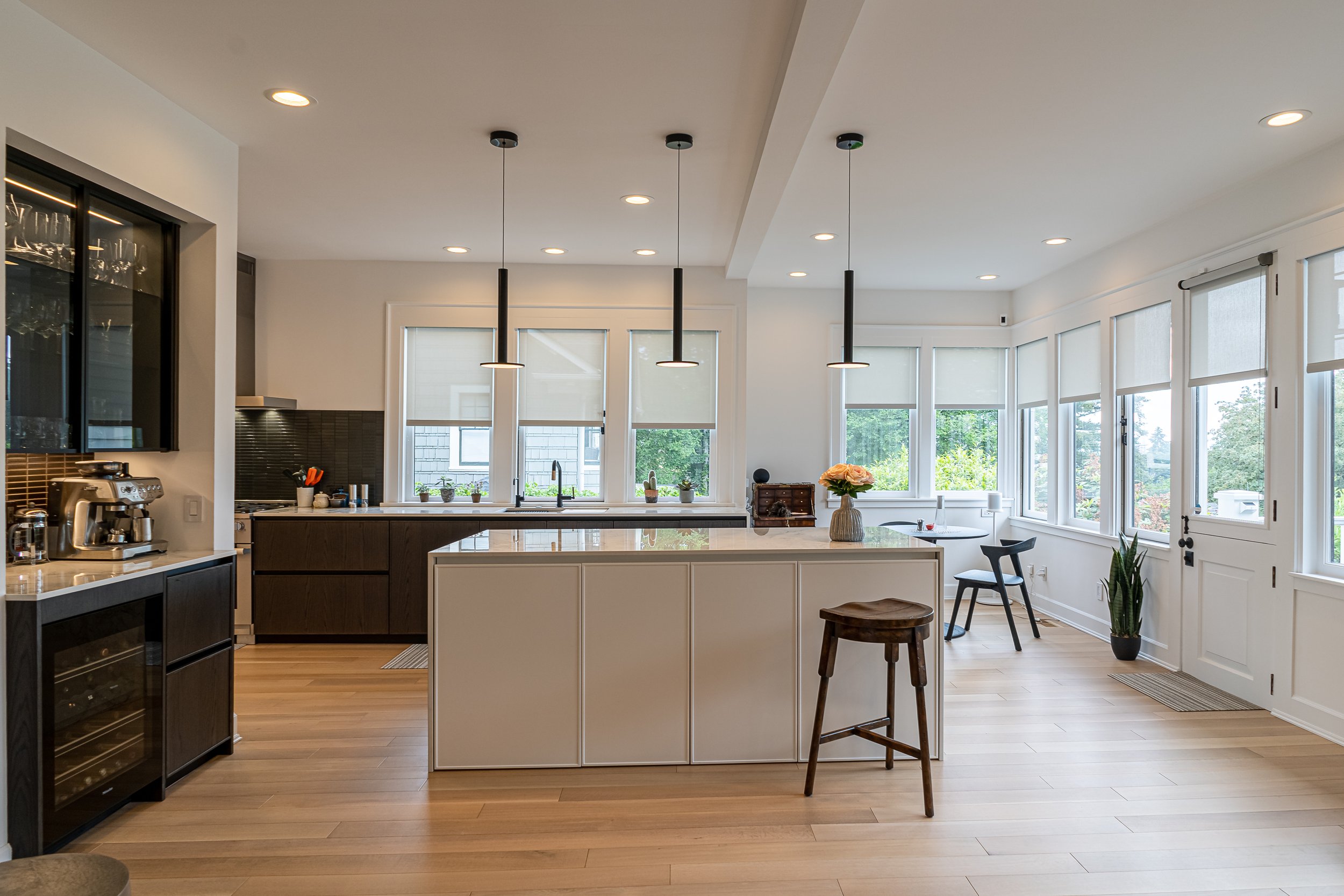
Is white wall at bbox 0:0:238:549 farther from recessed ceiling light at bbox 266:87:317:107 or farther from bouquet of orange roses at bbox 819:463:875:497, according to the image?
bouquet of orange roses at bbox 819:463:875:497

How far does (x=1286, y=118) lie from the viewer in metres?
3.41

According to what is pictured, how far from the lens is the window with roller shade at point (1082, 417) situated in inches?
234

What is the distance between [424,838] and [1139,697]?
12.6 ft

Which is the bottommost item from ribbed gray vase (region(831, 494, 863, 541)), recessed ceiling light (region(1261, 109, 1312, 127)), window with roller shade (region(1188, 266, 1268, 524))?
ribbed gray vase (region(831, 494, 863, 541))

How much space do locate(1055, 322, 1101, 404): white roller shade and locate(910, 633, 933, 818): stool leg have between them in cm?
377

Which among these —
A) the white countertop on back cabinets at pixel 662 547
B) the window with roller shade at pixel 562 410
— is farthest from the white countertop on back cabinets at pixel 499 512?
the white countertop on back cabinets at pixel 662 547

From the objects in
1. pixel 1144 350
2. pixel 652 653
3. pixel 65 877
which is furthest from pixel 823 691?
pixel 1144 350

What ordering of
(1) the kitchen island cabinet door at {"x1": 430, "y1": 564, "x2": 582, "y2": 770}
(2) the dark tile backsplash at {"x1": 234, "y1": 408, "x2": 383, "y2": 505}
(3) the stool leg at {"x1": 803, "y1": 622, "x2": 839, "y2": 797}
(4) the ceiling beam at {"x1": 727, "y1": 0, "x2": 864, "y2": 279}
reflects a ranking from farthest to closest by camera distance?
(2) the dark tile backsplash at {"x1": 234, "y1": 408, "x2": 383, "y2": 505}
(1) the kitchen island cabinet door at {"x1": 430, "y1": 564, "x2": 582, "y2": 770}
(3) the stool leg at {"x1": 803, "y1": 622, "x2": 839, "y2": 797}
(4) the ceiling beam at {"x1": 727, "y1": 0, "x2": 864, "y2": 279}

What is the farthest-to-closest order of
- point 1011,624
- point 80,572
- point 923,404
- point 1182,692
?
point 923,404
point 1011,624
point 1182,692
point 80,572

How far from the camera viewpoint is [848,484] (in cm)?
372

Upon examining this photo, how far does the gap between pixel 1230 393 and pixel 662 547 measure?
3474 millimetres

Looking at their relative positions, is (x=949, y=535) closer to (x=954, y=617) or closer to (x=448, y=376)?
(x=954, y=617)

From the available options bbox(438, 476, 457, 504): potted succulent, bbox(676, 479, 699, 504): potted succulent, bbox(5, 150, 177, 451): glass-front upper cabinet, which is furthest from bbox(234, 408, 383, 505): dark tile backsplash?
bbox(5, 150, 177, 451): glass-front upper cabinet

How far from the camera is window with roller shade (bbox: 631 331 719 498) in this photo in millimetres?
6445
